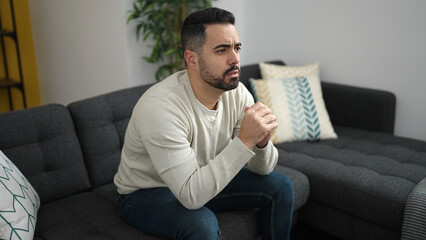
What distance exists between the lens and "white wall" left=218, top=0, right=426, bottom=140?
7.98 feet

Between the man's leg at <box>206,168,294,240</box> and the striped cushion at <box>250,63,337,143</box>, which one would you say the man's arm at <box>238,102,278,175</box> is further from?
the striped cushion at <box>250,63,337,143</box>

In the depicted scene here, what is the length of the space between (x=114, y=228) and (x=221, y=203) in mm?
397

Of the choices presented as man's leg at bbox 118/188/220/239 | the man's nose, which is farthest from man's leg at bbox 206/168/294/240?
the man's nose

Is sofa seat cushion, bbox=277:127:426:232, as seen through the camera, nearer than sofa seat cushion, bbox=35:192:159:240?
No

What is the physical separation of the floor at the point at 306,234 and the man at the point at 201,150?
59 cm

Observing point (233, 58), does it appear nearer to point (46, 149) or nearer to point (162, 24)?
point (46, 149)

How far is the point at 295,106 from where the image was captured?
2.39 meters

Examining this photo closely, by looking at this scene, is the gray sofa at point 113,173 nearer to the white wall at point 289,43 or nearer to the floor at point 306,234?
the floor at point 306,234

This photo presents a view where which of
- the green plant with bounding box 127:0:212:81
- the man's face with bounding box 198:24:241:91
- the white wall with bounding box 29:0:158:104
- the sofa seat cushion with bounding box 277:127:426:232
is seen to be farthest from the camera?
the white wall with bounding box 29:0:158:104

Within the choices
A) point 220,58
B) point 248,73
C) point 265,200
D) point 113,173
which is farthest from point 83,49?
point 265,200

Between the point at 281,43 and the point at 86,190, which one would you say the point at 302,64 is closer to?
the point at 281,43

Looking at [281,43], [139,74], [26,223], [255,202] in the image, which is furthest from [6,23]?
[255,202]

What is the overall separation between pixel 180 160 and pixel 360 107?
5.01 feet

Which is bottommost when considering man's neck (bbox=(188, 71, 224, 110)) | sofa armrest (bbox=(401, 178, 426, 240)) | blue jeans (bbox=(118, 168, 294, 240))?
sofa armrest (bbox=(401, 178, 426, 240))
